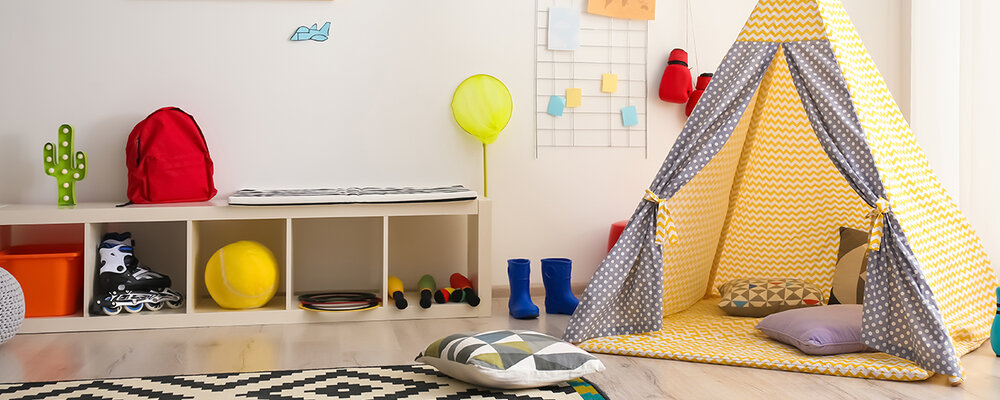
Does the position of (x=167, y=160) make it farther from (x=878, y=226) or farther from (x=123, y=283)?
(x=878, y=226)

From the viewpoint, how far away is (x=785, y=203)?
3.32 meters

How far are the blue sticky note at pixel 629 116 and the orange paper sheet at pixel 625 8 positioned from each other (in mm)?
397

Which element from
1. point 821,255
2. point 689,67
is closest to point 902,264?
point 821,255

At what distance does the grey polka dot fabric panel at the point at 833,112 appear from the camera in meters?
2.46

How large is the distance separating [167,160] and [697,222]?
1972 millimetres

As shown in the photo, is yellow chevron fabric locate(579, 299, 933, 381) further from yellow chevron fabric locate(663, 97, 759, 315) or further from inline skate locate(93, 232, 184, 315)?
inline skate locate(93, 232, 184, 315)

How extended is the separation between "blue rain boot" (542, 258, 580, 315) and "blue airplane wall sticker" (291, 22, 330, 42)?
1291mm

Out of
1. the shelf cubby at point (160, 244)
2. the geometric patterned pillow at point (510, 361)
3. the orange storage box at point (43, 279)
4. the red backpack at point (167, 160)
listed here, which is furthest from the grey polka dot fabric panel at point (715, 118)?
the orange storage box at point (43, 279)

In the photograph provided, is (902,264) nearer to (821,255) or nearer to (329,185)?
(821,255)

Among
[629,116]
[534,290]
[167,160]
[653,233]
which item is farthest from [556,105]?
[167,160]

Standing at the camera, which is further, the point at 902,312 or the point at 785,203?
the point at 785,203

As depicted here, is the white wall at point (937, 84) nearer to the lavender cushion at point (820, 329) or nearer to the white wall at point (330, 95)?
the white wall at point (330, 95)

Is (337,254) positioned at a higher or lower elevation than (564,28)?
lower

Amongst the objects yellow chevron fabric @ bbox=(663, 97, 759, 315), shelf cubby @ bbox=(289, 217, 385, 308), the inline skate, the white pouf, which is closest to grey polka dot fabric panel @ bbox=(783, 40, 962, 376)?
yellow chevron fabric @ bbox=(663, 97, 759, 315)
